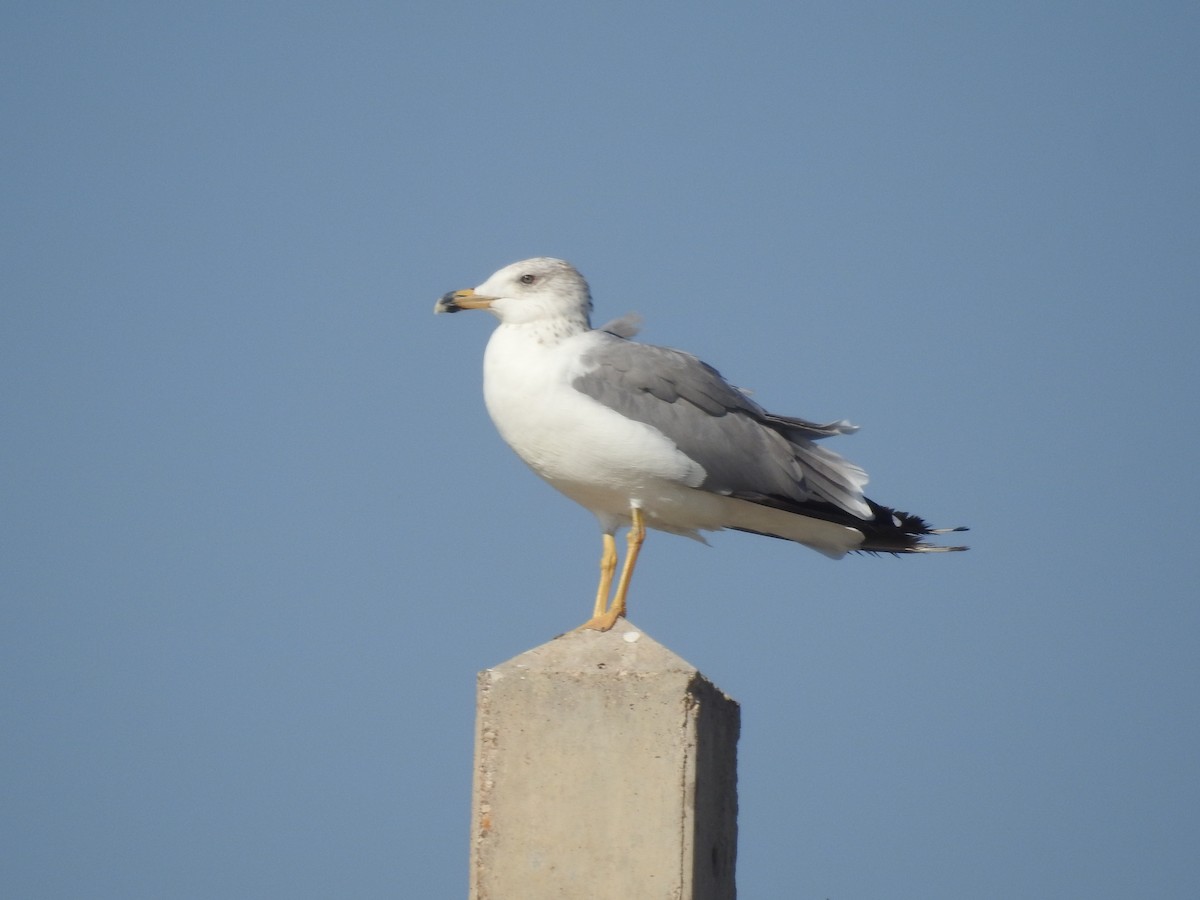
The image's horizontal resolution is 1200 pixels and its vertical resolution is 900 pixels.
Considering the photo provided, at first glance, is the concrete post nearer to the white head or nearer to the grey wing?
the grey wing

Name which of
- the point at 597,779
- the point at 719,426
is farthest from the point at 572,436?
the point at 597,779

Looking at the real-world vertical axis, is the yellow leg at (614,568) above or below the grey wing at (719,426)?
below

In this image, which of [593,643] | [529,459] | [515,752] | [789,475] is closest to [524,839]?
[515,752]

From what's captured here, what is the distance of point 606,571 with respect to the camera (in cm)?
813

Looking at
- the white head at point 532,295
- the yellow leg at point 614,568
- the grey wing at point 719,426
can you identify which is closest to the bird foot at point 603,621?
the yellow leg at point 614,568

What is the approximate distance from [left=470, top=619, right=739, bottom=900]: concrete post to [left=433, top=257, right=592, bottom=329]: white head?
2.59 meters

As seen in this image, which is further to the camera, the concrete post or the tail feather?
the tail feather

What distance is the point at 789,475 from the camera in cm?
861

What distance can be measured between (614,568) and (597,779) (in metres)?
2.03

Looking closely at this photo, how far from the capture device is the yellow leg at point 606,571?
7.80m

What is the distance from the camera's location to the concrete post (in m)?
6.20

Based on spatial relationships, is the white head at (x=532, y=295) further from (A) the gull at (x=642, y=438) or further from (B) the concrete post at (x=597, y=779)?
(B) the concrete post at (x=597, y=779)

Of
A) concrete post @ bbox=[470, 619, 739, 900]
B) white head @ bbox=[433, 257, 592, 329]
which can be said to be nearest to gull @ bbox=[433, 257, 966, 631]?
white head @ bbox=[433, 257, 592, 329]

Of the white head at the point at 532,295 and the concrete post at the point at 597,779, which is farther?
the white head at the point at 532,295
